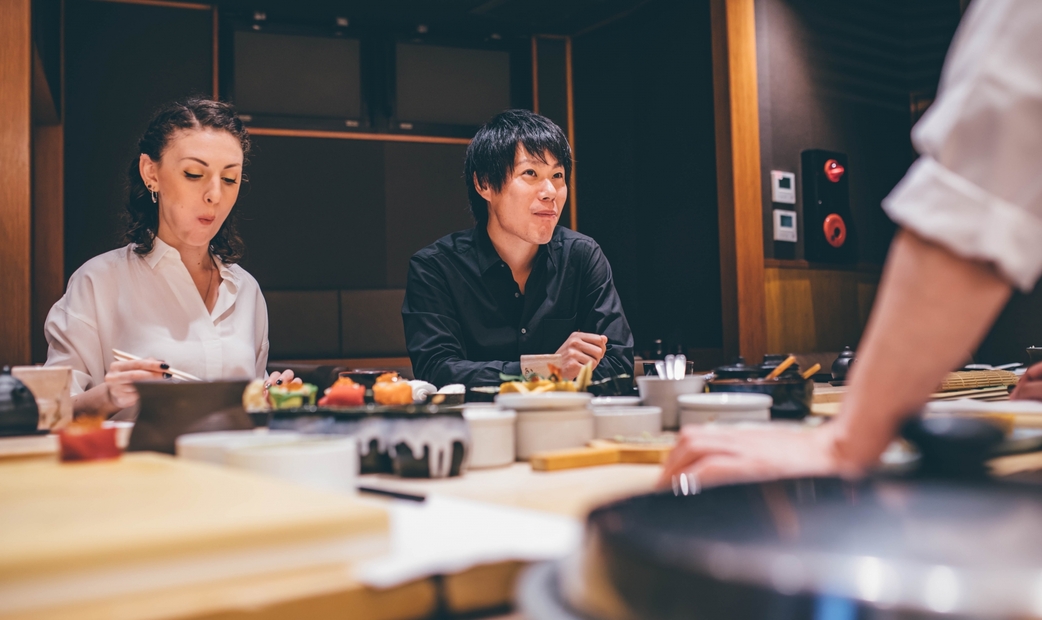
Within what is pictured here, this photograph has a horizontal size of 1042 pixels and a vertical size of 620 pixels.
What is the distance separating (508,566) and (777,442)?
11.1 inches

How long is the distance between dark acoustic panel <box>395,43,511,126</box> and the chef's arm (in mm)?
5080

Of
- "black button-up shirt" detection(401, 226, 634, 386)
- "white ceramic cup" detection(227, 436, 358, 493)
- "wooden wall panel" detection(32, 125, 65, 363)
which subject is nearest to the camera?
"white ceramic cup" detection(227, 436, 358, 493)

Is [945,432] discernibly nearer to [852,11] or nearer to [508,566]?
[508,566]

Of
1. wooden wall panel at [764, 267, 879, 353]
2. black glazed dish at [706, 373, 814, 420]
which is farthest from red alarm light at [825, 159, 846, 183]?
black glazed dish at [706, 373, 814, 420]

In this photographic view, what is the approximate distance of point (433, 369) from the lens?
260cm

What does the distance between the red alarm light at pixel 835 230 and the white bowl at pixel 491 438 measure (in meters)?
4.08

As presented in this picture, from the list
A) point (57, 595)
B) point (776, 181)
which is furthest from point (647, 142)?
point (57, 595)

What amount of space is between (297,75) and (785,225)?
3.23m

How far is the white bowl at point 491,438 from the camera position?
1.00 m

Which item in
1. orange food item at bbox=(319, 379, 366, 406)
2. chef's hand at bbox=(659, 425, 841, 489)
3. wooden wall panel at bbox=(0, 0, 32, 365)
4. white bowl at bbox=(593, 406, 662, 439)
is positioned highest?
wooden wall panel at bbox=(0, 0, 32, 365)

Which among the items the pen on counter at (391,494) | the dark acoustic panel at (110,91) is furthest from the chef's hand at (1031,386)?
the dark acoustic panel at (110,91)

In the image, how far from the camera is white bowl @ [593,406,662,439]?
1.17 metres

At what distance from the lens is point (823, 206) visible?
463 centimetres

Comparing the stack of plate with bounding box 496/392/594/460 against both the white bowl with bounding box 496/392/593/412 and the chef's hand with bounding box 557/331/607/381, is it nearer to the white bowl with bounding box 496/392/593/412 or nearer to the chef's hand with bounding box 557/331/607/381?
the white bowl with bounding box 496/392/593/412
